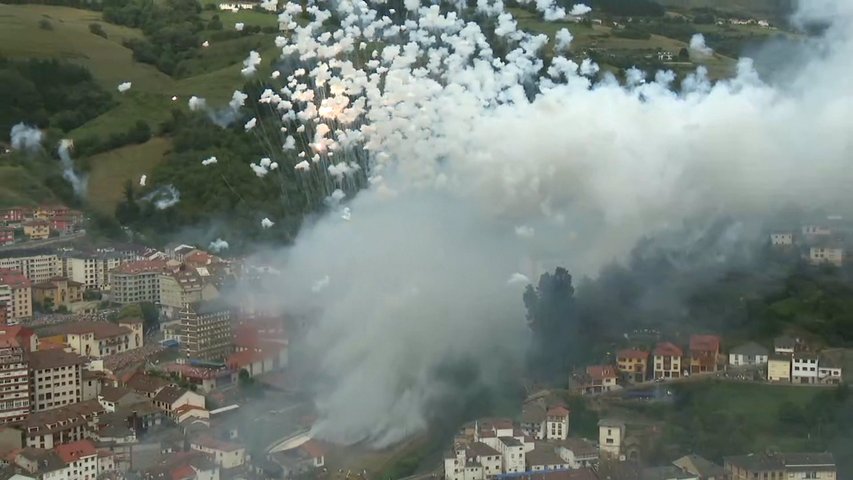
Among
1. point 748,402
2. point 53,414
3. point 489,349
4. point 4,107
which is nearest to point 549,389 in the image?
point 489,349

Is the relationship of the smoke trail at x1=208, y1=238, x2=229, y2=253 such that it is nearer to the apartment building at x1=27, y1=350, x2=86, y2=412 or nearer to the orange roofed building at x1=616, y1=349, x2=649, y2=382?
the apartment building at x1=27, y1=350, x2=86, y2=412

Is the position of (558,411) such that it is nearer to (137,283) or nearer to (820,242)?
(820,242)

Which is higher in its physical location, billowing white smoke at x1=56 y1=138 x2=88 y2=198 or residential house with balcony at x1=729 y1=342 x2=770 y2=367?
billowing white smoke at x1=56 y1=138 x2=88 y2=198

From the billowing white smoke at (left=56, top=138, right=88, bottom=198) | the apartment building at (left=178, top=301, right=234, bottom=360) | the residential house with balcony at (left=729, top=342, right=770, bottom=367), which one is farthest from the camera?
the billowing white smoke at (left=56, top=138, right=88, bottom=198)

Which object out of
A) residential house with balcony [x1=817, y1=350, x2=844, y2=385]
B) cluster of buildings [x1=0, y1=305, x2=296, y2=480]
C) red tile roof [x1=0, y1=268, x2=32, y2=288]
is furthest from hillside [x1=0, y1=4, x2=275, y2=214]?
residential house with balcony [x1=817, y1=350, x2=844, y2=385]

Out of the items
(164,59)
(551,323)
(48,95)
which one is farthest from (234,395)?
(164,59)

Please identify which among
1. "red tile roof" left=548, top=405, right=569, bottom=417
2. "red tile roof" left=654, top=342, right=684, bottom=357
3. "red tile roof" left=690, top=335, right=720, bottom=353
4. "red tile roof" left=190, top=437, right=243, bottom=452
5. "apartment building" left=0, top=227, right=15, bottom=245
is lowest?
"red tile roof" left=190, top=437, right=243, bottom=452
